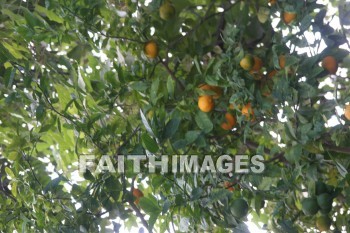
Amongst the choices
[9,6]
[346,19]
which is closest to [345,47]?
[346,19]

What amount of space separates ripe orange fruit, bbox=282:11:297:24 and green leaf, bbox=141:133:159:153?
271 mm

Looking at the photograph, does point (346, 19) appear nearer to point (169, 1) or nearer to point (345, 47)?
point (345, 47)

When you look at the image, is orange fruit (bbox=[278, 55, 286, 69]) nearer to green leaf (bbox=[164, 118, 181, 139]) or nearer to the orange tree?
the orange tree

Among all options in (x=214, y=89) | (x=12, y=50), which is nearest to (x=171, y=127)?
(x=214, y=89)

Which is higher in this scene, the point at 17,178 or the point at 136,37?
the point at 136,37

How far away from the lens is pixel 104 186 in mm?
1067

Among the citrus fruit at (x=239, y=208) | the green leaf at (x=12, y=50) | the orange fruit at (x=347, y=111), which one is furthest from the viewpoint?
the green leaf at (x=12, y=50)

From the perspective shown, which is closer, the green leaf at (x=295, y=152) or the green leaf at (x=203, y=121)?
the green leaf at (x=295, y=152)

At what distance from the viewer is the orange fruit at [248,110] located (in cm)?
90

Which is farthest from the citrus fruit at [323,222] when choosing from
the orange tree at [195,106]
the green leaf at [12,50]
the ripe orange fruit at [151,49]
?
the green leaf at [12,50]

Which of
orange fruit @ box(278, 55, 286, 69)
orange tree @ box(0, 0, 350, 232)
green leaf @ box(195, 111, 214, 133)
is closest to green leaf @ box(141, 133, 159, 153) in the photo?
orange tree @ box(0, 0, 350, 232)

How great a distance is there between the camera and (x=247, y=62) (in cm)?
91

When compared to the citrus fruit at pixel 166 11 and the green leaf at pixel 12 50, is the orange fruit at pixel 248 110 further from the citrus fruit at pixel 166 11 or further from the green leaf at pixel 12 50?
the green leaf at pixel 12 50

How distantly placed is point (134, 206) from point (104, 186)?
17 cm
